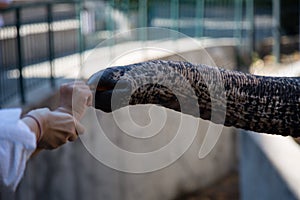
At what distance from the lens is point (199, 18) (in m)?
11.3

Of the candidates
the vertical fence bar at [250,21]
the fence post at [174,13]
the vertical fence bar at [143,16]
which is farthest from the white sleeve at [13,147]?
the vertical fence bar at [250,21]

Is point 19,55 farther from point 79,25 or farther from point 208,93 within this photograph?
point 208,93

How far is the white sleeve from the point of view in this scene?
8.36 ft

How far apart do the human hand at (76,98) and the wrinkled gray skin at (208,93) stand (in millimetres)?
274

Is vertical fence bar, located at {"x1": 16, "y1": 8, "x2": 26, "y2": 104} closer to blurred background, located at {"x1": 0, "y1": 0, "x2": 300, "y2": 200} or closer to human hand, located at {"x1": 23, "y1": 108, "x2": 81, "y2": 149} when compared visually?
blurred background, located at {"x1": 0, "y1": 0, "x2": 300, "y2": 200}

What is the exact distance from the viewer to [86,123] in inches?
271

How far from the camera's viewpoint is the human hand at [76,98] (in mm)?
2621

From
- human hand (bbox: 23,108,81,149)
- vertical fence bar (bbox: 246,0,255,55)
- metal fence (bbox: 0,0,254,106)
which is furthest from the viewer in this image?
vertical fence bar (bbox: 246,0,255,55)

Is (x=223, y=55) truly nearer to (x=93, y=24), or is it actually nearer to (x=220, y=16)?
(x=220, y=16)

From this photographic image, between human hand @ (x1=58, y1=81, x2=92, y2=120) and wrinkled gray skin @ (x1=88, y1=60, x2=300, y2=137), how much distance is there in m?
0.27

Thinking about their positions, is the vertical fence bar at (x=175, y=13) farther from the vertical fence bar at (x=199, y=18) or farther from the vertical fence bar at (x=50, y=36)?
the vertical fence bar at (x=50, y=36)

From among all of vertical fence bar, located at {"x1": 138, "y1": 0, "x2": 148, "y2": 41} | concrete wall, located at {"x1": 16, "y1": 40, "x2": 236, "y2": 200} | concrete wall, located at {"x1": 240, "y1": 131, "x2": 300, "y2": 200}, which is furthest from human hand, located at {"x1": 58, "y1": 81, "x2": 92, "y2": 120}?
vertical fence bar, located at {"x1": 138, "y1": 0, "x2": 148, "y2": 41}

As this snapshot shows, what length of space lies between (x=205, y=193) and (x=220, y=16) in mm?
3543

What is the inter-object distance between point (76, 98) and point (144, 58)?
457cm
